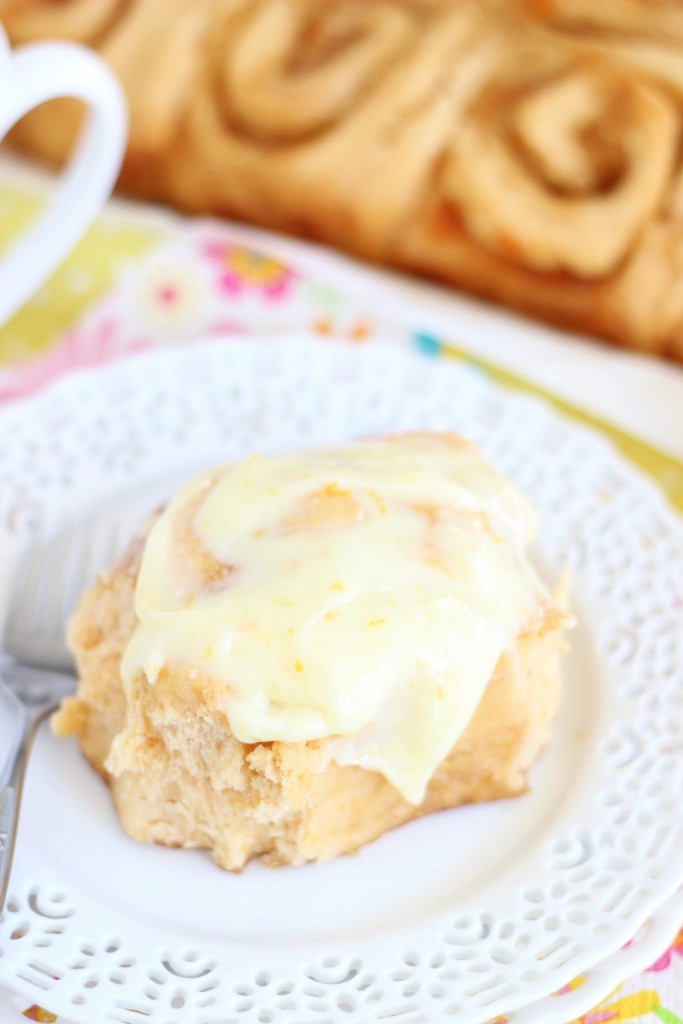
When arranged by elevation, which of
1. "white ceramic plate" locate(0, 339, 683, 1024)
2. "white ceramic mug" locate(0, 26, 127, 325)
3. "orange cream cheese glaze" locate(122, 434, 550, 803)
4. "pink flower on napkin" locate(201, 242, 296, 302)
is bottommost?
"white ceramic plate" locate(0, 339, 683, 1024)

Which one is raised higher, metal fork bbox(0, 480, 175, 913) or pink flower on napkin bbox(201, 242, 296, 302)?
pink flower on napkin bbox(201, 242, 296, 302)

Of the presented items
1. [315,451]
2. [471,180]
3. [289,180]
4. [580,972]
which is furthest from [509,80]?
[580,972]

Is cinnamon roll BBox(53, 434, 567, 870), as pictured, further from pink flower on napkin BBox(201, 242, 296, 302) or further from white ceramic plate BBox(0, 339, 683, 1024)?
pink flower on napkin BBox(201, 242, 296, 302)

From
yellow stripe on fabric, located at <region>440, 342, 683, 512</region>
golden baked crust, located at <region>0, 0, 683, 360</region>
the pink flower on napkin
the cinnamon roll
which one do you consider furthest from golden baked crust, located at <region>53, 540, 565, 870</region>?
golden baked crust, located at <region>0, 0, 683, 360</region>

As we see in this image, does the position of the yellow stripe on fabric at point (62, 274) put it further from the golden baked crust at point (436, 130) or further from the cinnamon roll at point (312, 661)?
the cinnamon roll at point (312, 661)

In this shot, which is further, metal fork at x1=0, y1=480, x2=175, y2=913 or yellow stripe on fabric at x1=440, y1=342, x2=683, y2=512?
yellow stripe on fabric at x1=440, y1=342, x2=683, y2=512

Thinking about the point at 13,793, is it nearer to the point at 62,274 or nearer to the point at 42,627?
the point at 42,627

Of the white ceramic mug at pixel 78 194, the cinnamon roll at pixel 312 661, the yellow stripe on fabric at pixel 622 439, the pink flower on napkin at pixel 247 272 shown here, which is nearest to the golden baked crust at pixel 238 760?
the cinnamon roll at pixel 312 661

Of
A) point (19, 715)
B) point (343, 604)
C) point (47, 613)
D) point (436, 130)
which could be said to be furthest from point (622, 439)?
point (19, 715)
